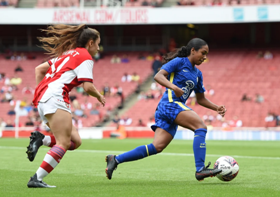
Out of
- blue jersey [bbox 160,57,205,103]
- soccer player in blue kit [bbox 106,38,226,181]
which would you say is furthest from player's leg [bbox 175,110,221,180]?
blue jersey [bbox 160,57,205,103]

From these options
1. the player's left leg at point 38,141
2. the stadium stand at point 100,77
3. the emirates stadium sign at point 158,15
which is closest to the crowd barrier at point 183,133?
the stadium stand at point 100,77

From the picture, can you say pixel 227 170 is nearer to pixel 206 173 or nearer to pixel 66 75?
pixel 206 173

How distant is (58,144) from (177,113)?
5.71ft

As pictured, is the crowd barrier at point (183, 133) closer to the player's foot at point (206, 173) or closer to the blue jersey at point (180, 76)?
the blue jersey at point (180, 76)

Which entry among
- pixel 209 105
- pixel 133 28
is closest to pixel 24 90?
pixel 133 28

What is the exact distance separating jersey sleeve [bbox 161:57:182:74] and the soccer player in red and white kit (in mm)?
1049

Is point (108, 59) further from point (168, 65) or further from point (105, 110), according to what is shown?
point (168, 65)

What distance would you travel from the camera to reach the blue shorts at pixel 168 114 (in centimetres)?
675

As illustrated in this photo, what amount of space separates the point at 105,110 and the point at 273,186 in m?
22.9

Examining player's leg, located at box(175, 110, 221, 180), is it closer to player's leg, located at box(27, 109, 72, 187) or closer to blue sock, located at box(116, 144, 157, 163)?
blue sock, located at box(116, 144, 157, 163)

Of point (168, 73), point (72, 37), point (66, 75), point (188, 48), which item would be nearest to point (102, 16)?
point (188, 48)

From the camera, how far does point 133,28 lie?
1502 inches

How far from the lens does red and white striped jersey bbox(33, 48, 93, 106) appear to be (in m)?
6.02

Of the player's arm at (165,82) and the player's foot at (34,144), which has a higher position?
the player's arm at (165,82)
